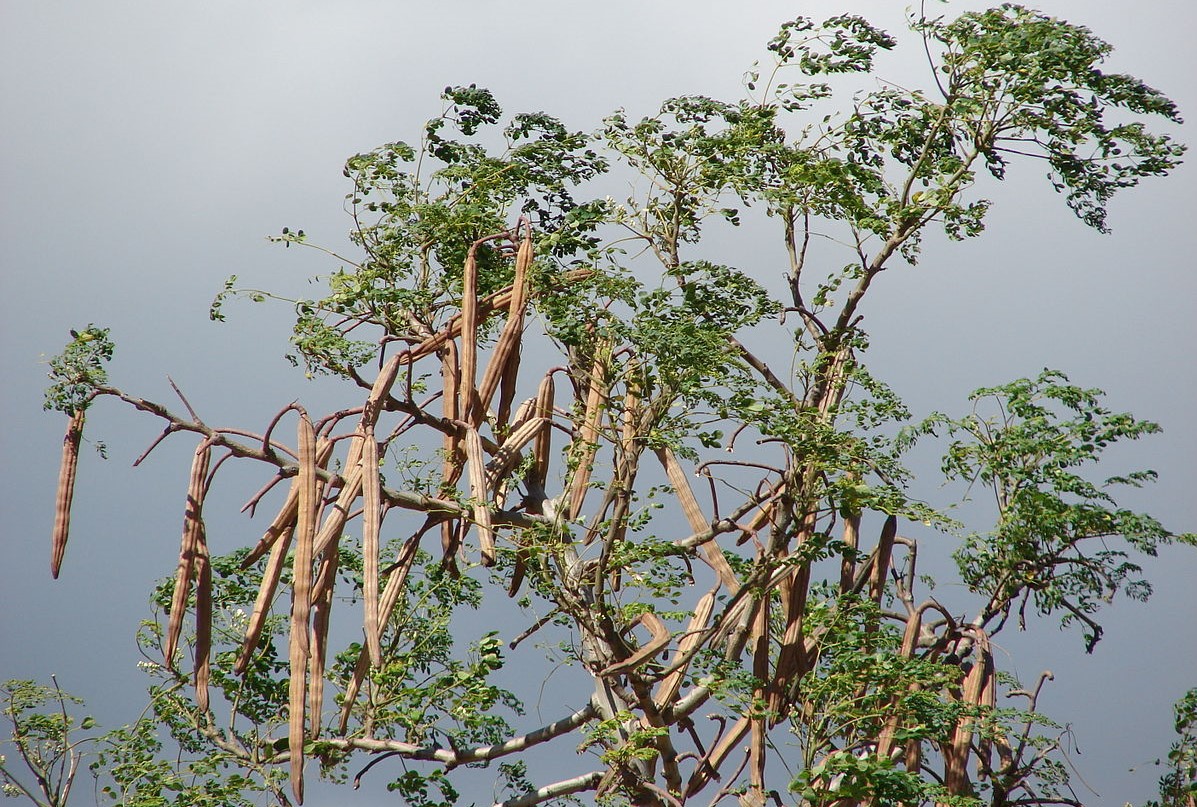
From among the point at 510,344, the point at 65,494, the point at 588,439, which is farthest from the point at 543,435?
the point at 65,494

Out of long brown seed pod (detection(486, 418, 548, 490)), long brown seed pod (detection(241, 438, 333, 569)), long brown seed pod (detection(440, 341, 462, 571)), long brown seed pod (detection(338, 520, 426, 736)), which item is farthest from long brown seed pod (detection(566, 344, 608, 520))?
long brown seed pod (detection(241, 438, 333, 569))

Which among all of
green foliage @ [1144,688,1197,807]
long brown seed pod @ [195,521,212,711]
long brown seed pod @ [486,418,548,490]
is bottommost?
green foliage @ [1144,688,1197,807]

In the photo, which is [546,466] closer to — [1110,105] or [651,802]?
[651,802]

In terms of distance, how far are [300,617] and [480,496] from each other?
97 centimetres

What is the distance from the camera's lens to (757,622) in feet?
21.3

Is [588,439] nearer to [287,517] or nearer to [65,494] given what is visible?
[287,517]

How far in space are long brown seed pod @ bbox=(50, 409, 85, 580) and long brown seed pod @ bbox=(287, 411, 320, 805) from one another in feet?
2.90

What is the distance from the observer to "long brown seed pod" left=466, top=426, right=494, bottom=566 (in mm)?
5652

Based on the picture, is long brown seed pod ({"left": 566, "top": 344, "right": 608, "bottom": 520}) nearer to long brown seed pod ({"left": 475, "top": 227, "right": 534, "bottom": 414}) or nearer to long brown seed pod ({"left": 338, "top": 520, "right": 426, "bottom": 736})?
long brown seed pod ({"left": 475, "top": 227, "right": 534, "bottom": 414})

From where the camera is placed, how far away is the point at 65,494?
5.28 m

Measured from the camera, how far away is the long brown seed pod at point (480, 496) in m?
5.65

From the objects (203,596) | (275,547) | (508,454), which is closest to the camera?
(203,596)

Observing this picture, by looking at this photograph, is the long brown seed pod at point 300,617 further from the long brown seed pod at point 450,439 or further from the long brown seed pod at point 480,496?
the long brown seed pod at point 450,439

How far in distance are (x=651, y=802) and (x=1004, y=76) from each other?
4.02m
